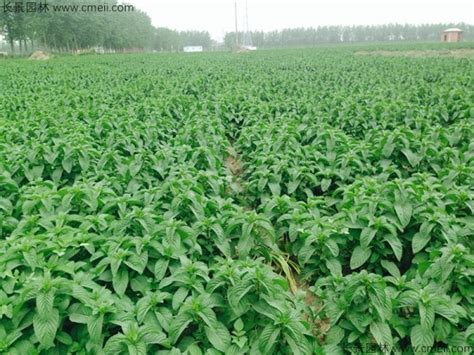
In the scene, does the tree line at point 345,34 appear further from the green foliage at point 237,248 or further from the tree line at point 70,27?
the green foliage at point 237,248

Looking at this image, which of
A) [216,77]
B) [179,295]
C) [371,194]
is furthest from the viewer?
[216,77]

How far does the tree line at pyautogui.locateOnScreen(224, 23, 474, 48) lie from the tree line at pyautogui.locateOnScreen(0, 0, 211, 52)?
3025 cm

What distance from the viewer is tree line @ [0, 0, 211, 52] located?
49.5 m

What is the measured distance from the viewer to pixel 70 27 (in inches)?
2327

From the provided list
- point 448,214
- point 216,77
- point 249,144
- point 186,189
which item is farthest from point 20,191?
point 216,77

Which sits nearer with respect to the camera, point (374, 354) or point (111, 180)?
point (374, 354)

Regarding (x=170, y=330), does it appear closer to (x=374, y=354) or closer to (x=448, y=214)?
(x=374, y=354)

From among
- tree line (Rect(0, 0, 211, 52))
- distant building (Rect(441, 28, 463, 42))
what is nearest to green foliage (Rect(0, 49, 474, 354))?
tree line (Rect(0, 0, 211, 52))

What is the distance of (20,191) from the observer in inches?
176

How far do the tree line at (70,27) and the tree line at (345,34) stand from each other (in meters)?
30.2

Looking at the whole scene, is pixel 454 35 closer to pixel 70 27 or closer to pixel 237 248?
pixel 70 27

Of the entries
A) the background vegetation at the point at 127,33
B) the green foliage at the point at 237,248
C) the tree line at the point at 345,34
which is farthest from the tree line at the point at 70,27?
the green foliage at the point at 237,248

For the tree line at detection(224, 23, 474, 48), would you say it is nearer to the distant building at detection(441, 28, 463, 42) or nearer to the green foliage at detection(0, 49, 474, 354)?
the distant building at detection(441, 28, 463, 42)

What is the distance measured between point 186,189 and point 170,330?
1783 millimetres
